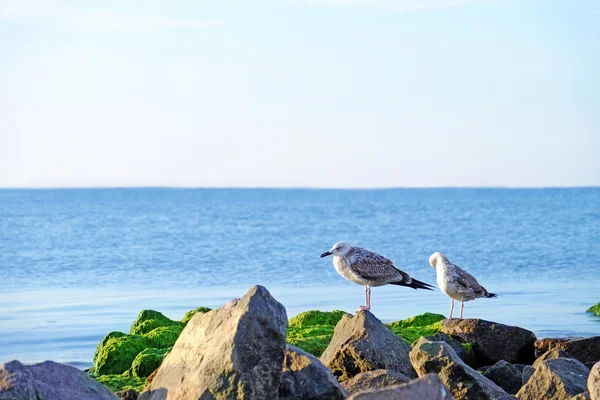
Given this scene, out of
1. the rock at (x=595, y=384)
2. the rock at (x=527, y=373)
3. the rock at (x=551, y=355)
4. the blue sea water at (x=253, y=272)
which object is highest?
the rock at (x=595, y=384)

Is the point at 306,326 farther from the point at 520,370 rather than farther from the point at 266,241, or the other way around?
the point at 266,241

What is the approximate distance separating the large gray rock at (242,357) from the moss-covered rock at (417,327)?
4.90 m

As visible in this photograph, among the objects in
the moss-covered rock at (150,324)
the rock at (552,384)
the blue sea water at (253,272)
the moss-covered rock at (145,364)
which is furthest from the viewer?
the blue sea water at (253,272)

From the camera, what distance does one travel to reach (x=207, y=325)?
27.2ft

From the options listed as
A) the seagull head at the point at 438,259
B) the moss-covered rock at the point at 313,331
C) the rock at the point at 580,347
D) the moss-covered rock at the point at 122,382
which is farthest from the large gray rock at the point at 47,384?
the seagull head at the point at 438,259

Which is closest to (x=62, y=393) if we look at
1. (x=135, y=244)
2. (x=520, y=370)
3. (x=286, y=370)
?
(x=286, y=370)

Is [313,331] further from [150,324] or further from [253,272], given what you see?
[253,272]

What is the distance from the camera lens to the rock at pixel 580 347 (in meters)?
11.9

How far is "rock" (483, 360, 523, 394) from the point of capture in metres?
10.4

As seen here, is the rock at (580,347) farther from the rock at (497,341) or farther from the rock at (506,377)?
the rock at (506,377)

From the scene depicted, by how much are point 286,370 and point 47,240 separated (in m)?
47.6

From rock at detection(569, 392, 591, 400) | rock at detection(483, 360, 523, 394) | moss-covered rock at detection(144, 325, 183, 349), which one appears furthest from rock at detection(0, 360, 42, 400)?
moss-covered rock at detection(144, 325, 183, 349)

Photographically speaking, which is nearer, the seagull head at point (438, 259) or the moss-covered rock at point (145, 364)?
the moss-covered rock at point (145, 364)

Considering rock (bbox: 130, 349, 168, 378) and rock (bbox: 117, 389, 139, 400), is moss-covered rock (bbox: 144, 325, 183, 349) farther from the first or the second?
rock (bbox: 117, 389, 139, 400)
